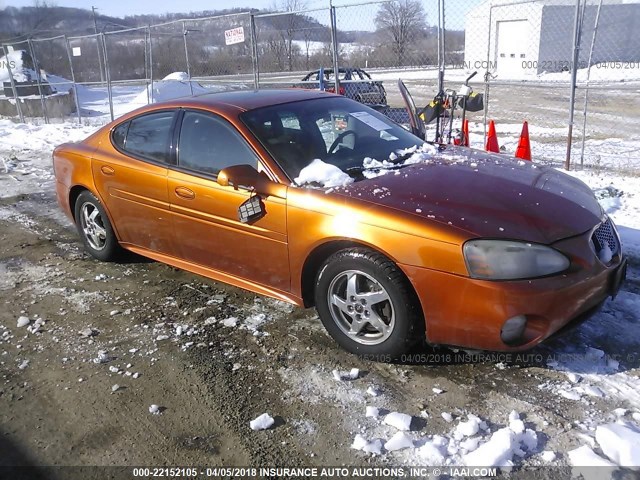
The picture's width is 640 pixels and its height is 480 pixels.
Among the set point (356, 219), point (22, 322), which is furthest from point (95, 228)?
point (356, 219)

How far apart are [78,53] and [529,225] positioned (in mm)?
15368

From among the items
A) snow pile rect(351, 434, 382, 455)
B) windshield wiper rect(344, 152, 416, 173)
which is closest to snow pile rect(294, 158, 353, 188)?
windshield wiper rect(344, 152, 416, 173)

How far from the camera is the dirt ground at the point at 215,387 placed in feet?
8.79

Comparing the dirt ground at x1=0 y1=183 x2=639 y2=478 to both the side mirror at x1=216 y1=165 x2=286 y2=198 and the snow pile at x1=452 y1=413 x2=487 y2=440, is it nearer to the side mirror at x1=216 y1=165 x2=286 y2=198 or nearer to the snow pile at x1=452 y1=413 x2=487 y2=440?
the snow pile at x1=452 y1=413 x2=487 y2=440

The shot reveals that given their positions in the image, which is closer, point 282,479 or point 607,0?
point 282,479

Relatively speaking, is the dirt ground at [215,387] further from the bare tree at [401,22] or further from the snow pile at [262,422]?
the bare tree at [401,22]

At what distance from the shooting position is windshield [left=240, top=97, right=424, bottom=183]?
12.3 ft

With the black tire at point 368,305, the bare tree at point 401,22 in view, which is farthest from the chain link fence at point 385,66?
the black tire at point 368,305

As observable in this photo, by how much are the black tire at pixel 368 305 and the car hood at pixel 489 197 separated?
364 millimetres

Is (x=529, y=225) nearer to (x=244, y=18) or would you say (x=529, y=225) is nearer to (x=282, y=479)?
(x=282, y=479)

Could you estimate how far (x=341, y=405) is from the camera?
9.68 feet

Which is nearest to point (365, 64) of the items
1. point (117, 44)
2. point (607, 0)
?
point (117, 44)

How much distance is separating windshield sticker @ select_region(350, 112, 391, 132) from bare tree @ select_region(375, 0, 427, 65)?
4635 millimetres

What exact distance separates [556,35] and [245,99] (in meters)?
26.8
